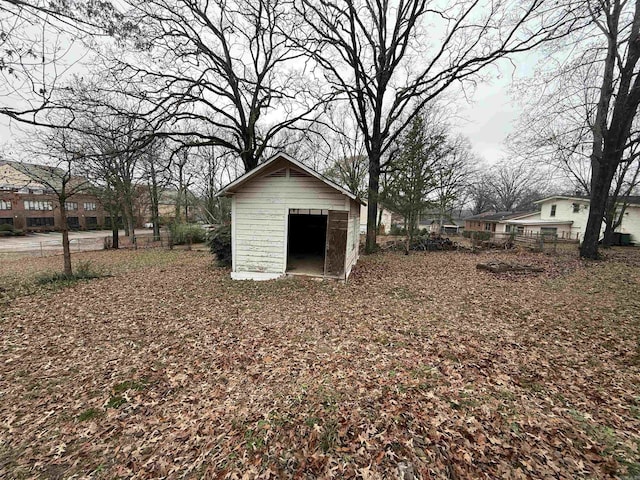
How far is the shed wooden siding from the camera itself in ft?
28.6

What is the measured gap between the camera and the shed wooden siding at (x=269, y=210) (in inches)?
343

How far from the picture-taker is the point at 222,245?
38.5 feet

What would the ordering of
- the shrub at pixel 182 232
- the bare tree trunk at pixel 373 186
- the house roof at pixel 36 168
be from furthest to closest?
the shrub at pixel 182 232 < the bare tree trunk at pixel 373 186 < the house roof at pixel 36 168

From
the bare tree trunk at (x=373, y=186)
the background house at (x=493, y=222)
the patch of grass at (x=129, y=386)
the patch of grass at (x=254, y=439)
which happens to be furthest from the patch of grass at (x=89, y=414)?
the background house at (x=493, y=222)

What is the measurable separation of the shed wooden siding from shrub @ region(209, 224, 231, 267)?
2470 mm

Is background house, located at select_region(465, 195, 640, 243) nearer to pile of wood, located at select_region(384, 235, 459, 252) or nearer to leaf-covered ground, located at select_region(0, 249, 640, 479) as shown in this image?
pile of wood, located at select_region(384, 235, 459, 252)

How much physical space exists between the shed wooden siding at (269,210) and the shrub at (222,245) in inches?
97.2

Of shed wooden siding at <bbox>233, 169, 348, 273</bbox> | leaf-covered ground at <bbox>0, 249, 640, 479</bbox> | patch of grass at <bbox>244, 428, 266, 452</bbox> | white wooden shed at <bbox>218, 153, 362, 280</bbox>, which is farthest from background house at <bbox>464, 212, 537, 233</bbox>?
patch of grass at <bbox>244, 428, 266, 452</bbox>

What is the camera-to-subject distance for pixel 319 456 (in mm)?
2705

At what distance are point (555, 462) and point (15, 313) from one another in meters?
10.7

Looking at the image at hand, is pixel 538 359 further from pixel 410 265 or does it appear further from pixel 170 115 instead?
pixel 170 115

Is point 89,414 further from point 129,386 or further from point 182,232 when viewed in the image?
point 182,232

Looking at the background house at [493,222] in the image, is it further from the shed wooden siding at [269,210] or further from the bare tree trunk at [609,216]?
the shed wooden siding at [269,210]

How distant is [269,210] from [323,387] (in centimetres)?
643
